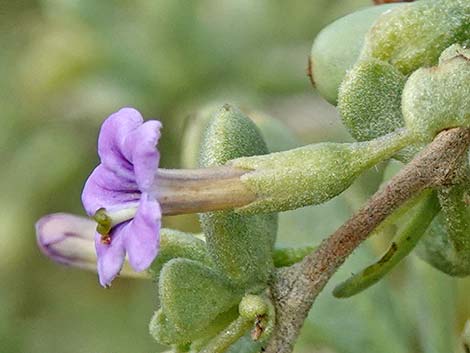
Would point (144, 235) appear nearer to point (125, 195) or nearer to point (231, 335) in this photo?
point (125, 195)

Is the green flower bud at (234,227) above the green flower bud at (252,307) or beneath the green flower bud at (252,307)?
above

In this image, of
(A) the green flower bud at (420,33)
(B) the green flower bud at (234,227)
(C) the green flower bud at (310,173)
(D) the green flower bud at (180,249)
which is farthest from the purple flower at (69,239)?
(A) the green flower bud at (420,33)

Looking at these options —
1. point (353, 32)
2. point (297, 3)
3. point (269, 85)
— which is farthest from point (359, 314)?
point (297, 3)

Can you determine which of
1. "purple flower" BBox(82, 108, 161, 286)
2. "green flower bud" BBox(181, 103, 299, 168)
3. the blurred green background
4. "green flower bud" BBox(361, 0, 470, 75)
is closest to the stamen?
"purple flower" BBox(82, 108, 161, 286)

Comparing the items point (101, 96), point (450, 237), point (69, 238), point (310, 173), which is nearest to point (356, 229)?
point (310, 173)

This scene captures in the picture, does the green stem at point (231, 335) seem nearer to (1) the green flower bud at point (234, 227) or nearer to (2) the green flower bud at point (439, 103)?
(1) the green flower bud at point (234, 227)

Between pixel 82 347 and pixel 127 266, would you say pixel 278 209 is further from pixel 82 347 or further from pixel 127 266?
pixel 82 347

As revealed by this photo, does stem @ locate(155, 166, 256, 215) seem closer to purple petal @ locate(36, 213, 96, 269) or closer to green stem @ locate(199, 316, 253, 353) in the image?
green stem @ locate(199, 316, 253, 353)
